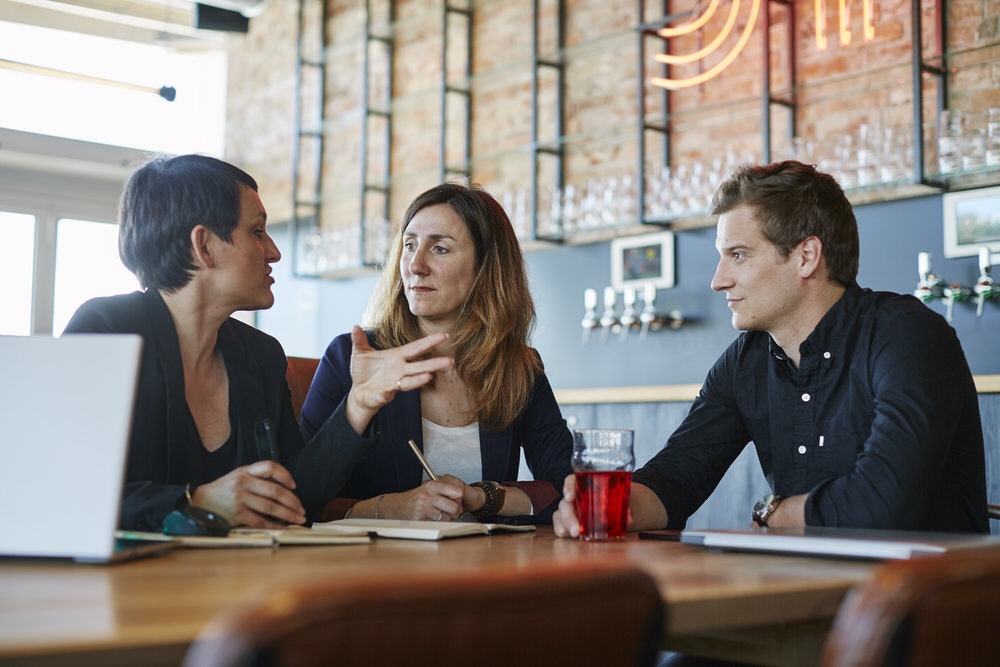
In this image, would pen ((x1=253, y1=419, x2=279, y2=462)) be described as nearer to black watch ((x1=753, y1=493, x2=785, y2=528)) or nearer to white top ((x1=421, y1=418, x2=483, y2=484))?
white top ((x1=421, y1=418, x2=483, y2=484))

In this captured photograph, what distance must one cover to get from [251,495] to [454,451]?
853 mm

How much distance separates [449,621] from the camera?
627 mm

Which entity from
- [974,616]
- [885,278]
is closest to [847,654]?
[974,616]

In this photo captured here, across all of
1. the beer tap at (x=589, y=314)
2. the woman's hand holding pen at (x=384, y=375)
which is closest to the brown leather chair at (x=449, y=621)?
the woman's hand holding pen at (x=384, y=375)

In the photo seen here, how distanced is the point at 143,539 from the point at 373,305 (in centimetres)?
133

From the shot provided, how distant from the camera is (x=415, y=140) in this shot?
643cm

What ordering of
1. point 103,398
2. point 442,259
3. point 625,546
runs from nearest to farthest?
point 103,398
point 625,546
point 442,259

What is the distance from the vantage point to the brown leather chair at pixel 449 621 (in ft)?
1.89

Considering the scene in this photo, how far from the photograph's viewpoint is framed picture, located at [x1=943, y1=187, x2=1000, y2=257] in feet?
12.6

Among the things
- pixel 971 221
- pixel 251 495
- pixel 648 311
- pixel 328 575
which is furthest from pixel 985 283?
pixel 328 575

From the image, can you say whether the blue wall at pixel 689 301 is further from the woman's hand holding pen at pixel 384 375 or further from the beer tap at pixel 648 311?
the woman's hand holding pen at pixel 384 375

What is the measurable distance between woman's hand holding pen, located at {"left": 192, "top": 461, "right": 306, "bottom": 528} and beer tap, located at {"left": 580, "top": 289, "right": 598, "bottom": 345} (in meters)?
3.63

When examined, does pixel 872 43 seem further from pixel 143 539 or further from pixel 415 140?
pixel 143 539

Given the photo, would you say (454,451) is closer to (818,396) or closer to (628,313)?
(818,396)
